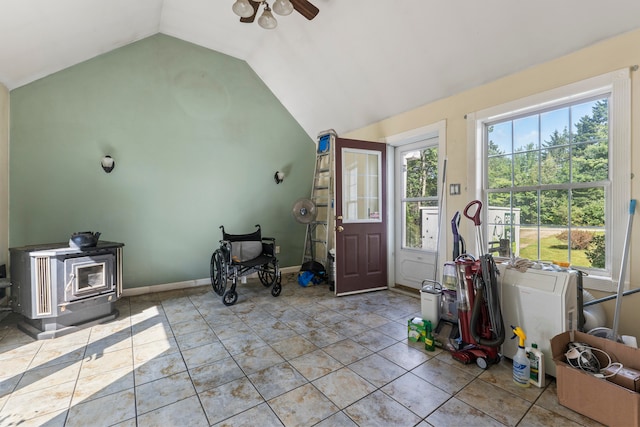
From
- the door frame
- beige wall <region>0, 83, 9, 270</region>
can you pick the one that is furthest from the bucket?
beige wall <region>0, 83, 9, 270</region>

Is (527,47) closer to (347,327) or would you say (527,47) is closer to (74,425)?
(347,327)

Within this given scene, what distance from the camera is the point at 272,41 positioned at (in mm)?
4008

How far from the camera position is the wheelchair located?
11.5 ft

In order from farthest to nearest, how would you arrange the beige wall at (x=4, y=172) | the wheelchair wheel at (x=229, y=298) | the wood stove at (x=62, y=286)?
1. the wheelchair wheel at (x=229, y=298)
2. the beige wall at (x=4, y=172)
3. the wood stove at (x=62, y=286)

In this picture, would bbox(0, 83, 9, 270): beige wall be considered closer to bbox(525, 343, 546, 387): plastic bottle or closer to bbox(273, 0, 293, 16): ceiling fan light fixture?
bbox(273, 0, 293, 16): ceiling fan light fixture

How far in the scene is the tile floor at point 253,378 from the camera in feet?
5.27

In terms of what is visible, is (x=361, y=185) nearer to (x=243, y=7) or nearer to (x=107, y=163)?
(x=243, y=7)

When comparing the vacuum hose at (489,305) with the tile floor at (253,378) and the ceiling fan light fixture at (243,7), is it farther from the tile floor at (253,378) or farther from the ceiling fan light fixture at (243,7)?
the ceiling fan light fixture at (243,7)

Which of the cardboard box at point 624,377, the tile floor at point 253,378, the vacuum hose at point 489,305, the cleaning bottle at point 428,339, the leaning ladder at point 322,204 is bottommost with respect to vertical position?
the tile floor at point 253,378

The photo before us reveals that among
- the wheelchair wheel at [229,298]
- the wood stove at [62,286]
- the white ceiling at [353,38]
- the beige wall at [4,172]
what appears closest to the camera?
the white ceiling at [353,38]

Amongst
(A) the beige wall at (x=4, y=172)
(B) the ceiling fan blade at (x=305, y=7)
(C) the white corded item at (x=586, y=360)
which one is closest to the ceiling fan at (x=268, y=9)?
(B) the ceiling fan blade at (x=305, y=7)

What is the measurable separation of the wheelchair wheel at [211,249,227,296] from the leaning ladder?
167cm

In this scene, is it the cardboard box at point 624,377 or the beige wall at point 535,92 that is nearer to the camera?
the cardboard box at point 624,377

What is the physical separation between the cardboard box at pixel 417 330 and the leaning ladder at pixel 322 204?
2.19 m
